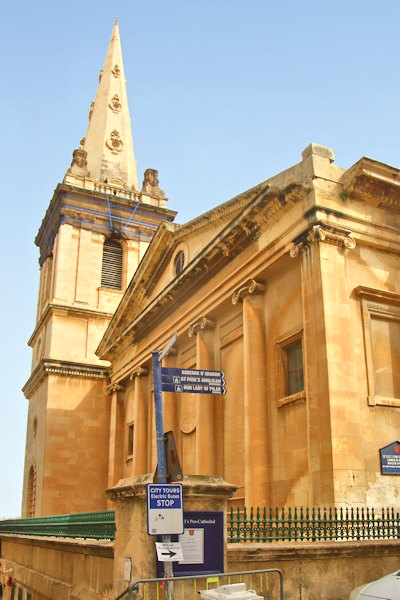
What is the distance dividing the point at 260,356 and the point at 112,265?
1901 centimetres

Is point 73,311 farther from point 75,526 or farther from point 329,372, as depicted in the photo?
point 329,372

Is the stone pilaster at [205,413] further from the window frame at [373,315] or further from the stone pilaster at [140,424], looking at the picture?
the stone pilaster at [140,424]

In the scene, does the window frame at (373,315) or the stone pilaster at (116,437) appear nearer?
the window frame at (373,315)

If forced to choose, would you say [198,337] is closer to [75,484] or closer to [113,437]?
[113,437]

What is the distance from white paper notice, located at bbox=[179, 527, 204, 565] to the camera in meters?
7.88

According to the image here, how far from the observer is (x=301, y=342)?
1558cm

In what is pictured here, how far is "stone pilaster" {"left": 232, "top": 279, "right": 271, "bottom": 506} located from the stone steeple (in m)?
20.2

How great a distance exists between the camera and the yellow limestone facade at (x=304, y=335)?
44.1ft

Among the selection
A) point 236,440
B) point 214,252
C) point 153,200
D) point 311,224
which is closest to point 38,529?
point 236,440

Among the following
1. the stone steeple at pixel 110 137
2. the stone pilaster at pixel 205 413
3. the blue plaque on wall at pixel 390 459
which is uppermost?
the stone steeple at pixel 110 137

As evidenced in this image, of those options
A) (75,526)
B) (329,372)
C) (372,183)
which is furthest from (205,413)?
(372,183)

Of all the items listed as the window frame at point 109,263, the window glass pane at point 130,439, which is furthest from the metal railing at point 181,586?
the window frame at point 109,263

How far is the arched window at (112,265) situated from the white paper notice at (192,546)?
26.3 m

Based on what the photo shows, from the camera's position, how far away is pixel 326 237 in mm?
14703
